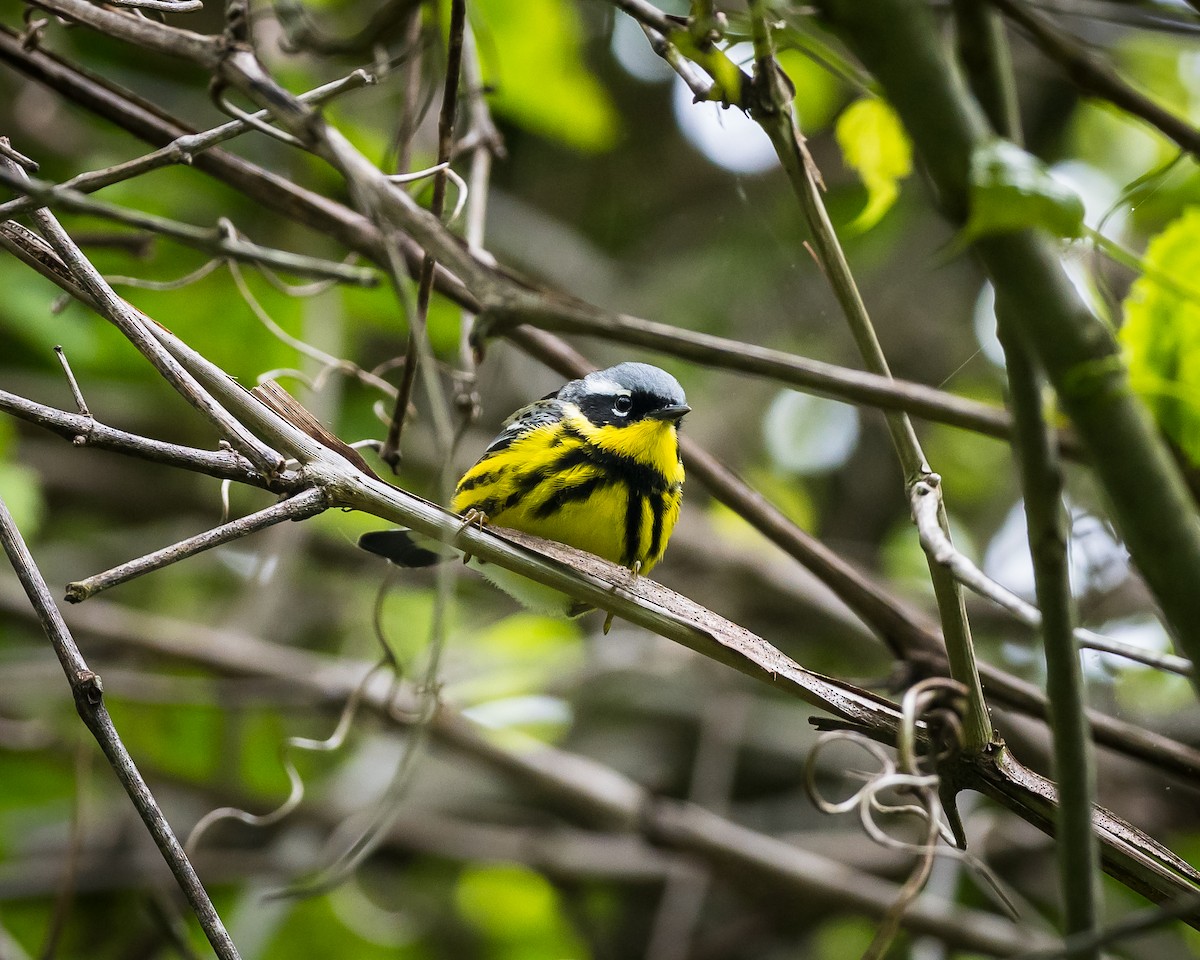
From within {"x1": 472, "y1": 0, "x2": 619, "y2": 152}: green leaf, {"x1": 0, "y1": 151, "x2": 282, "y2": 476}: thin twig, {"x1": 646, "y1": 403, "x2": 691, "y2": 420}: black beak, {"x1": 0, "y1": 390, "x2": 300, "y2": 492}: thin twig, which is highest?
{"x1": 472, "y1": 0, "x2": 619, "y2": 152}: green leaf

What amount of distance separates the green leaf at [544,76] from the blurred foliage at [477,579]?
1 centimetres

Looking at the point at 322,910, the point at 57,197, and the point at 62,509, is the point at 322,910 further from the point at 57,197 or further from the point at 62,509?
the point at 57,197

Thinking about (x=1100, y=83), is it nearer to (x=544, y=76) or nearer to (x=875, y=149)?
(x=875, y=149)

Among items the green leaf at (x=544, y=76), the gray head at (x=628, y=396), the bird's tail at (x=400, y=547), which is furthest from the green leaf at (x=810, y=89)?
the bird's tail at (x=400, y=547)

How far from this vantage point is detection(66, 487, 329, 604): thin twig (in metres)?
1.41

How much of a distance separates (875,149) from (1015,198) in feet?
4.17

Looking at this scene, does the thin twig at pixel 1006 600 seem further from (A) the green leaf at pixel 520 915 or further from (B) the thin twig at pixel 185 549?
(A) the green leaf at pixel 520 915

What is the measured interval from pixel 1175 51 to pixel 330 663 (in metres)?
4.22

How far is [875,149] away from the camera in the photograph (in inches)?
84.5

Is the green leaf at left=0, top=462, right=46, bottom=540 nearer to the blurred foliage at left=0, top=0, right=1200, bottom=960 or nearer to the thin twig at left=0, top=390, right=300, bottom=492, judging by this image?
the blurred foliage at left=0, top=0, right=1200, bottom=960

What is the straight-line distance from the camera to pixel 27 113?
4352 millimetres

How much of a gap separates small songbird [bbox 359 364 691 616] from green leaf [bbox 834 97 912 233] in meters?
1.00

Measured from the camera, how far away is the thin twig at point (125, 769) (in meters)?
Result: 1.54

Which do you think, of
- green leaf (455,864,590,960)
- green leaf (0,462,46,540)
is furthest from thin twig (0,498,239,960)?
green leaf (455,864,590,960)
